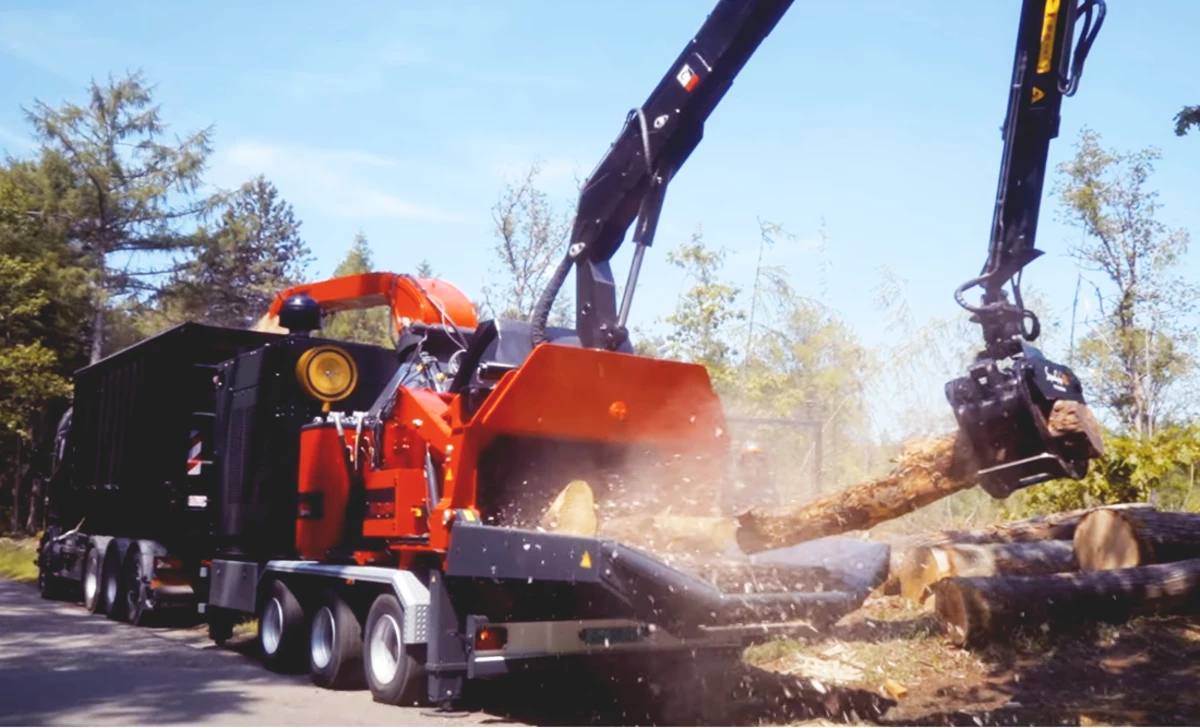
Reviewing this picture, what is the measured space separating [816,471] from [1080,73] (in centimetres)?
796

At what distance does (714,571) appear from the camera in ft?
21.4

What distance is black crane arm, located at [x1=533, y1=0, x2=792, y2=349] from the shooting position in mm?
7492

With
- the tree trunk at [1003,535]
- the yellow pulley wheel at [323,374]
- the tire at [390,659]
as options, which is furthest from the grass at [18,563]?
the tree trunk at [1003,535]

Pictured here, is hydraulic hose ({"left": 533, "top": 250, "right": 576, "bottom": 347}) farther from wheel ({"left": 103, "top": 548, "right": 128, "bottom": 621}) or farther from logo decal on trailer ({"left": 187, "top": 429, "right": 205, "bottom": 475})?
wheel ({"left": 103, "top": 548, "right": 128, "bottom": 621})

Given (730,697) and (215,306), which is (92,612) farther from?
(215,306)

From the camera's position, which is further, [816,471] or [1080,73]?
[816,471]

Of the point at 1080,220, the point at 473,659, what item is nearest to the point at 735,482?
the point at 473,659

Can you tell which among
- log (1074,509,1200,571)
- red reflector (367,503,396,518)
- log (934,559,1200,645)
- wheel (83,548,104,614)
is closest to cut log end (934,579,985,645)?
log (934,559,1200,645)

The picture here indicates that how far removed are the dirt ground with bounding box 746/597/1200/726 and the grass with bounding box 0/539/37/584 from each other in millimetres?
16774

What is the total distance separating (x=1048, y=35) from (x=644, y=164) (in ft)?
10.5

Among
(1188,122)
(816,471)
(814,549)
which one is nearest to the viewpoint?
(814,549)

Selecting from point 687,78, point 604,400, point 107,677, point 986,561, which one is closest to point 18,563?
point 107,677

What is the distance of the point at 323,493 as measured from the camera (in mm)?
8969

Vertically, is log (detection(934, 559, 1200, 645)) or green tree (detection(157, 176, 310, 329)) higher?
green tree (detection(157, 176, 310, 329))
